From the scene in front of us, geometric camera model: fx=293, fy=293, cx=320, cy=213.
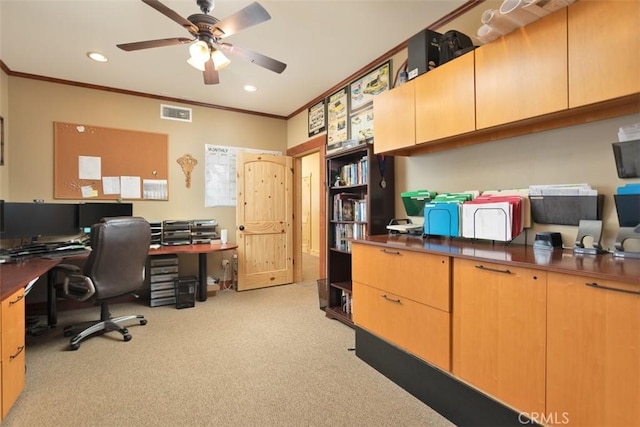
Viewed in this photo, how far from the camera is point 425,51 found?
6.99 ft

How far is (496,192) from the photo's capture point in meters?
2.01

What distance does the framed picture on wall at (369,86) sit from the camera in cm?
295

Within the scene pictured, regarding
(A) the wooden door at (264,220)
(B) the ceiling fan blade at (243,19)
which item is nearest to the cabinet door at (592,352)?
(B) the ceiling fan blade at (243,19)

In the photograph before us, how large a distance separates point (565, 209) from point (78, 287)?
3675 millimetres

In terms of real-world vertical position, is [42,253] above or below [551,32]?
below

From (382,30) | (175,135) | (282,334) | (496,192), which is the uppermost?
(382,30)

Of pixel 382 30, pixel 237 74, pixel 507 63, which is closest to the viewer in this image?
pixel 507 63

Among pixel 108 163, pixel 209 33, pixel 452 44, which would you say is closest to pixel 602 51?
pixel 452 44

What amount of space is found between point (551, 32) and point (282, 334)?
2.85m

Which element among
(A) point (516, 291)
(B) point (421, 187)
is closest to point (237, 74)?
(B) point (421, 187)

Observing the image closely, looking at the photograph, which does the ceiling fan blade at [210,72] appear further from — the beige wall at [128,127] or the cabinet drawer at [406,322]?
the cabinet drawer at [406,322]

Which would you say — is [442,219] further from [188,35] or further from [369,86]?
[188,35]

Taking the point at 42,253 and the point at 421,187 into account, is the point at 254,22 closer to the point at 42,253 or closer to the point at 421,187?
the point at 421,187

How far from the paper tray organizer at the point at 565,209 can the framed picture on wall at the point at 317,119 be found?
2716mm
